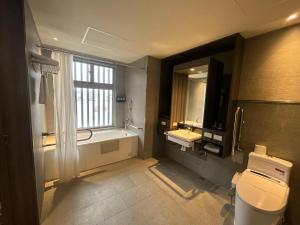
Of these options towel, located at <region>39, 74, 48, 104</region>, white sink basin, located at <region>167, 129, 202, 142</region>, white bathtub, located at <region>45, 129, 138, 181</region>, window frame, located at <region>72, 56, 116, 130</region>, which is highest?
window frame, located at <region>72, 56, 116, 130</region>

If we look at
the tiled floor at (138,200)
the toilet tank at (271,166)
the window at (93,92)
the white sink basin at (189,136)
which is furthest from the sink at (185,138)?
the window at (93,92)

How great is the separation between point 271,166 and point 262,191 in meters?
0.39

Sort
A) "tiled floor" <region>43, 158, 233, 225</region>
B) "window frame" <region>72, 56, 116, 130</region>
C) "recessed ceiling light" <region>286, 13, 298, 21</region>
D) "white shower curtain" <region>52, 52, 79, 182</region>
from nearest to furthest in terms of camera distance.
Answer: "recessed ceiling light" <region>286, 13, 298, 21</region>, "tiled floor" <region>43, 158, 233, 225</region>, "white shower curtain" <region>52, 52, 79, 182</region>, "window frame" <region>72, 56, 116, 130</region>

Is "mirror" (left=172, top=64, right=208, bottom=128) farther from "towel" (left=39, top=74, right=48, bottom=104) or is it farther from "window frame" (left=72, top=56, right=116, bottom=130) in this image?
"towel" (left=39, top=74, right=48, bottom=104)

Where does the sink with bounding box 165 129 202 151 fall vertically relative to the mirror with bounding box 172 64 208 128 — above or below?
below

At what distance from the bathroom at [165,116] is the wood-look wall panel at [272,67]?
11mm

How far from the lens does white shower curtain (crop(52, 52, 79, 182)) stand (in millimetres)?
2064

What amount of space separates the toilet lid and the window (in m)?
3.05

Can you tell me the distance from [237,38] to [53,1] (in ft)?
6.99

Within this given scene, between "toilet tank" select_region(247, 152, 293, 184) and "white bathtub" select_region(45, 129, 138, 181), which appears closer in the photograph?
"toilet tank" select_region(247, 152, 293, 184)

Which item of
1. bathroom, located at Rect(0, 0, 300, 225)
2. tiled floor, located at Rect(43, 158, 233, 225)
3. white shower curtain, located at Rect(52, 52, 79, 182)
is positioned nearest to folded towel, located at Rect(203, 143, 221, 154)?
bathroom, located at Rect(0, 0, 300, 225)

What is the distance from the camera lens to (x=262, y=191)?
137cm

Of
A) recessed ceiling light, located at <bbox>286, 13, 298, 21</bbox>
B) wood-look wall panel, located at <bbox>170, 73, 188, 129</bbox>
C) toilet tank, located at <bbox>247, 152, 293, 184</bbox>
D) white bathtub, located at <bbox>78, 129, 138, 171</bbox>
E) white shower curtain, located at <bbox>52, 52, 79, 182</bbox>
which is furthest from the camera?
wood-look wall panel, located at <bbox>170, 73, 188, 129</bbox>

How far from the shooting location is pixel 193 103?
2.71 metres
